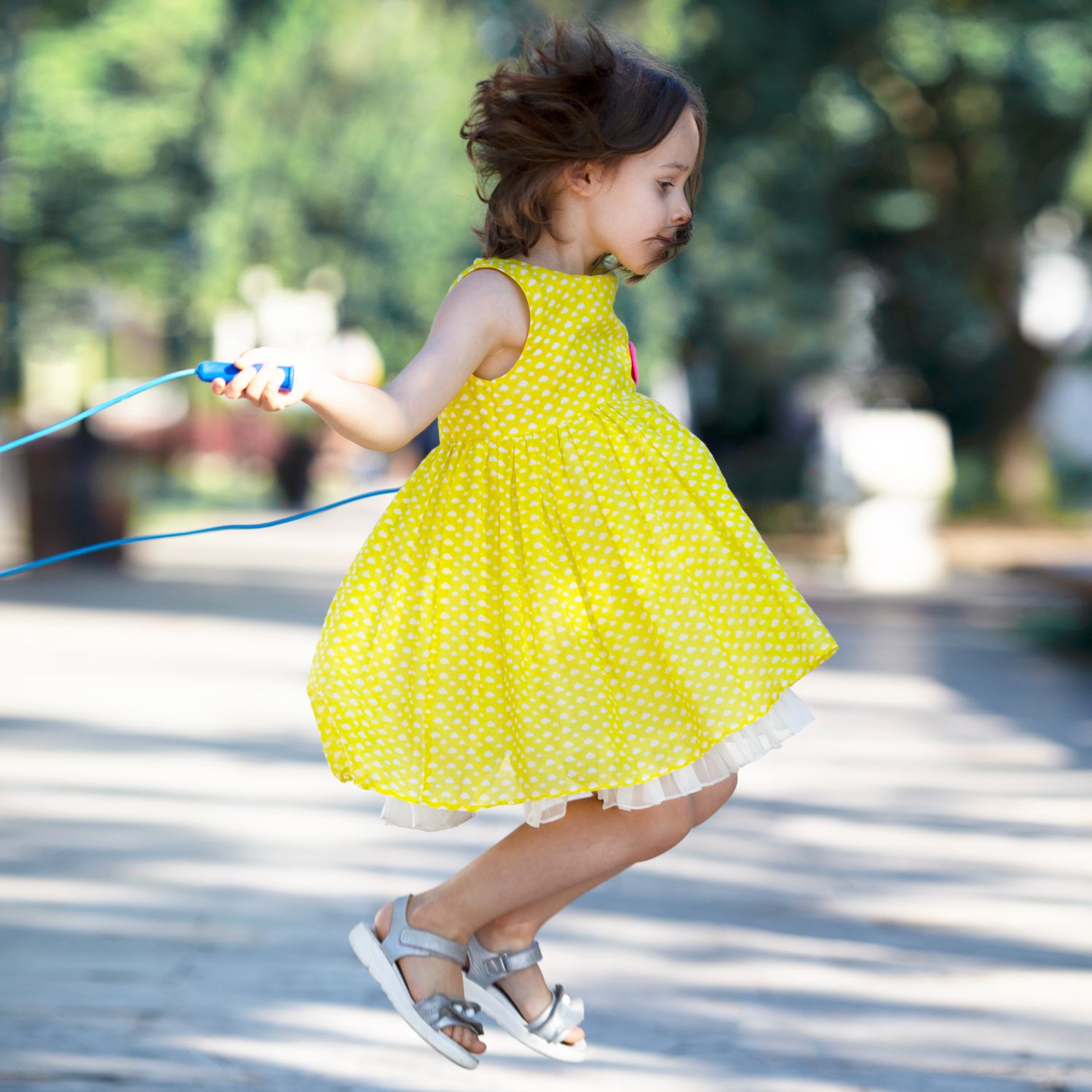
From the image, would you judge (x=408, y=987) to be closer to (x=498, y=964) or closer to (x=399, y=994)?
(x=399, y=994)

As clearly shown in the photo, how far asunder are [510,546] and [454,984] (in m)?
0.70

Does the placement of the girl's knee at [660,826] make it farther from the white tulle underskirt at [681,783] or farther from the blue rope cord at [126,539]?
the blue rope cord at [126,539]

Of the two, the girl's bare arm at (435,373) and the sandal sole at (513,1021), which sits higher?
the girl's bare arm at (435,373)

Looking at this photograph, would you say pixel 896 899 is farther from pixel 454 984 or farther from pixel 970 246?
pixel 970 246

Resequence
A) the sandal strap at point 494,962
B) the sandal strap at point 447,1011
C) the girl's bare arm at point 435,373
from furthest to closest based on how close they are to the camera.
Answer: the sandal strap at point 494,962 < the sandal strap at point 447,1011 < the girl's bare arm at point 435,373

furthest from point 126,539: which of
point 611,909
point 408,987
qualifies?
point 611,909

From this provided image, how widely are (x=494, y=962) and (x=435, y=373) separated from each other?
95cm

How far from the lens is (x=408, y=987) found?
2711 mm

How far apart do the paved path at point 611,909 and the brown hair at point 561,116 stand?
5.04 ft

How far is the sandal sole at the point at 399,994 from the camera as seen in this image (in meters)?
2.64

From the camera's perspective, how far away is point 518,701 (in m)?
2.58

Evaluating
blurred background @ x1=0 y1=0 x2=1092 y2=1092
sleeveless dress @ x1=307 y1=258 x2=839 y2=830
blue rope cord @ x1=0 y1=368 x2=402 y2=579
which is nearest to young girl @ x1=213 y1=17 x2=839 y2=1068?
sleeveless dress @ x1=307 y1=258 x2=839 y2=830

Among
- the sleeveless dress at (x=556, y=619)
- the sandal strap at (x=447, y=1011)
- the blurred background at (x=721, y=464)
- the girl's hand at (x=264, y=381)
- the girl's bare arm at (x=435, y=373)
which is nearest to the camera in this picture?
the girl's hand at (x=264, y=381)

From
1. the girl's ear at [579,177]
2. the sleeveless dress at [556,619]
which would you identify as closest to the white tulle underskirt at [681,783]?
the sleeveless dress at [556,619]
